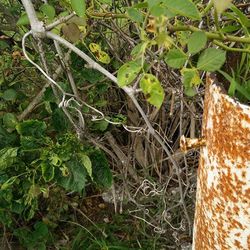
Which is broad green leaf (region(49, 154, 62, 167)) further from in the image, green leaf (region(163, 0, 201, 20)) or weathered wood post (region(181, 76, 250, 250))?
green leaf (region(163, 0, 201, 20))

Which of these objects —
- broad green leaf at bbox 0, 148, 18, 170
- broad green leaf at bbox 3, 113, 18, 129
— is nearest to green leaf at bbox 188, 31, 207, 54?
broad green leaf at bbox 0, 148, 18, 170

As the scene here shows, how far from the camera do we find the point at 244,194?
104 centimetres

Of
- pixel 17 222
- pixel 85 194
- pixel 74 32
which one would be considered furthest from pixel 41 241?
pixel 74 32

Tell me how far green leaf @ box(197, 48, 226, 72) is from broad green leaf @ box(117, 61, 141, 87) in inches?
4.9

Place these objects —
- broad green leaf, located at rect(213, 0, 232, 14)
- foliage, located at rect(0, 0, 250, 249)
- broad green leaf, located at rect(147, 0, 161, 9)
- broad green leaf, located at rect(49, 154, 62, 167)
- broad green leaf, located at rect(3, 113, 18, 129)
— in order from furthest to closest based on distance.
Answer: broad green leaf, located at rect(3, 113, 18, 129), broad green leaf, located at rect(49, 154, 62, 167), foliage, located at rect(0, 0, 250, 249), broad green leaf, located at rect(147, 0, 161, 9), broad green leaf, located at rect(213, 0, 232, 14)

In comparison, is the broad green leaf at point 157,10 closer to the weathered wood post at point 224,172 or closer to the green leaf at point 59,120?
the weathered wood post at point 224,172

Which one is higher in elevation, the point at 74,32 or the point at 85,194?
the point at 74,32

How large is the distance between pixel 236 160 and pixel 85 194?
3.87 feet

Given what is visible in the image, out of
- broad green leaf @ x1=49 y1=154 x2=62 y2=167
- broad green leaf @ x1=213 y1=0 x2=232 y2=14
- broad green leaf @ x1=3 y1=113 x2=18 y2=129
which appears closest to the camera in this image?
broad green leaf @ x1=213 y1=0 x2=232 y2=14

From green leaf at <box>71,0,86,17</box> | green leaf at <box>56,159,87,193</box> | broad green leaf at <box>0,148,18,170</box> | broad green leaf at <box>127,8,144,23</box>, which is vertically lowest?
green leaf at <box>56,159,87,193</box>

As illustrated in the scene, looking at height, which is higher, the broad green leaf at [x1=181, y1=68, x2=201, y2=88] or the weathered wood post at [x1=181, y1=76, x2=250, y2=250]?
the broad green leaf at [x1=181, y1=68, x2=201, y2=88]

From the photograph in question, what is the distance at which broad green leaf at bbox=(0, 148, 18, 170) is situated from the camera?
60.3 inches

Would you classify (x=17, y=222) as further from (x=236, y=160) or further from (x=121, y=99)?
(x=236, y=160)

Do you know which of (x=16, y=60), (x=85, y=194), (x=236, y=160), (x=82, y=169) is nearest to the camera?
(x=236, y=160)
